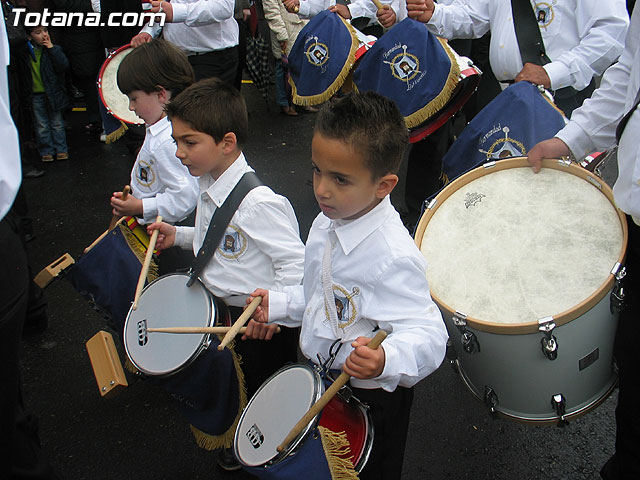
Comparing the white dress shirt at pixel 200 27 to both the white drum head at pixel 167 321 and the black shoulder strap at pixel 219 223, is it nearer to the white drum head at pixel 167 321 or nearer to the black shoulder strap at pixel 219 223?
the black shoulder strap at pixel 219 223

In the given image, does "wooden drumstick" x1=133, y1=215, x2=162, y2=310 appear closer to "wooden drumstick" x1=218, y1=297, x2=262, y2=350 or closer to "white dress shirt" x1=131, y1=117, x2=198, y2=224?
"white dress shirt" x1=131, y1=117, x2=198, y2=224

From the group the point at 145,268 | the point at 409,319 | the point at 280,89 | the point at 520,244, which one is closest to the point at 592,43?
the point at 520,244

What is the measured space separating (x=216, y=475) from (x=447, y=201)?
1.47 metres

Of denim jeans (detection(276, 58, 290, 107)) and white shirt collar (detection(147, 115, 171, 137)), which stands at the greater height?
white shirt collar (detection(147, 115, 171, 137))

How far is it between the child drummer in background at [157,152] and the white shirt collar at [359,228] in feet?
3.91

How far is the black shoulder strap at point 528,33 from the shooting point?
2896 mm

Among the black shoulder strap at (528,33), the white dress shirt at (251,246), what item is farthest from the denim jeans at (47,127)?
the black shoulder strap at (528,33)

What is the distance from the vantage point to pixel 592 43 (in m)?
2.76

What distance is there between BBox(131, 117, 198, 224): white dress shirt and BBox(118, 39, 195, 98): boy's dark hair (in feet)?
0.65

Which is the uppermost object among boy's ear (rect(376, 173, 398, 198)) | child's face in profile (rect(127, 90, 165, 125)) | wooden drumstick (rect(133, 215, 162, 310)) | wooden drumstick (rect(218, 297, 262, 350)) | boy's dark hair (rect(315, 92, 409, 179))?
boy's dark hair (rect(315, 92, 409, 179))

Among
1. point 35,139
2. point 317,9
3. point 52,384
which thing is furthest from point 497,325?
point 35,139

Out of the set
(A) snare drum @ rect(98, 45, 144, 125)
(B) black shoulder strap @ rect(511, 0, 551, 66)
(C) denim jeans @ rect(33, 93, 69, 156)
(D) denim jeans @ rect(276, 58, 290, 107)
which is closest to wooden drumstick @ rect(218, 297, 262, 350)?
(B) black shoulder strap @ rect(511, 0, 551, 66)

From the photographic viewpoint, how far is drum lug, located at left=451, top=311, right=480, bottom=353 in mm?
1719

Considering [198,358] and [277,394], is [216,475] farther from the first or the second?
[277,394]
